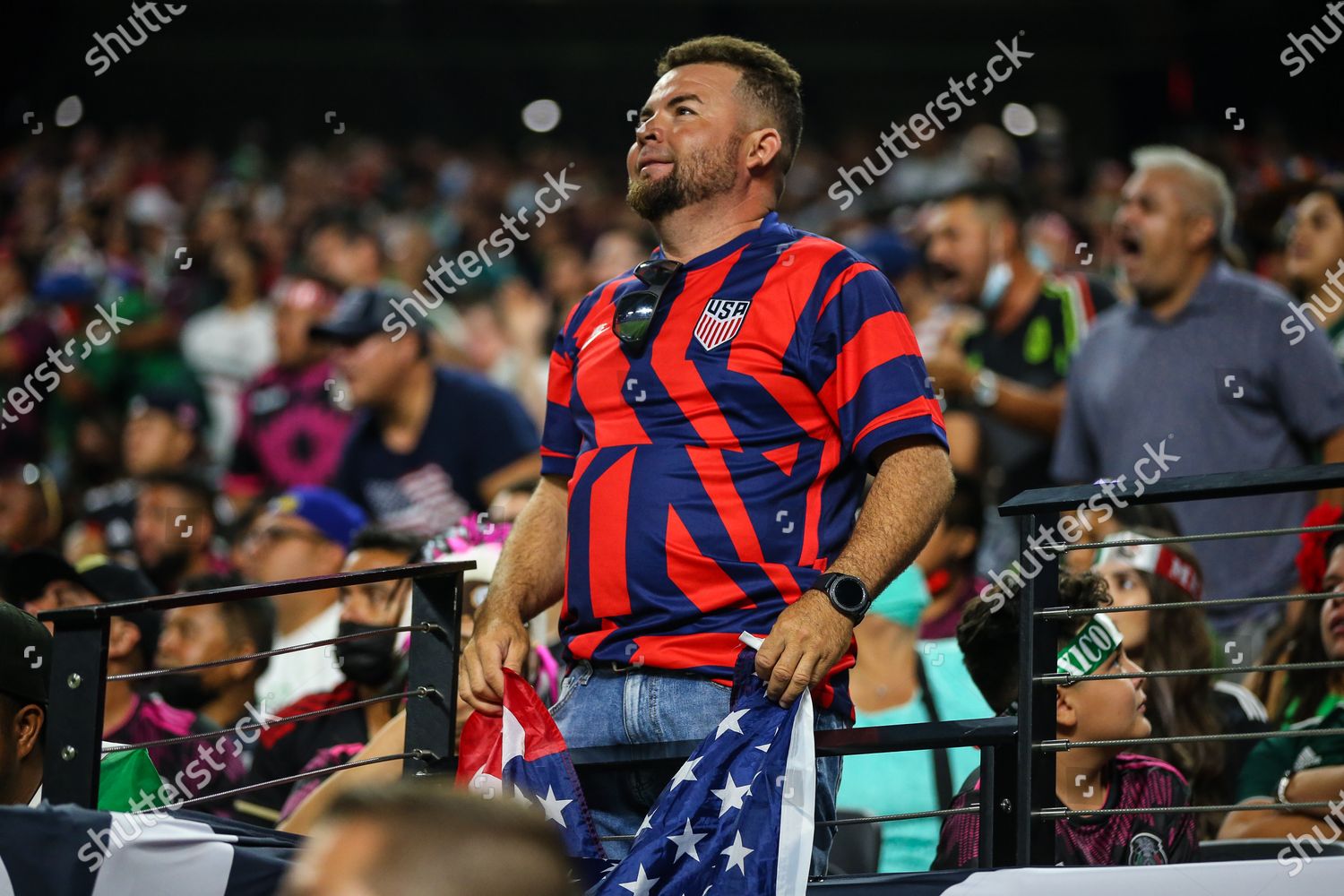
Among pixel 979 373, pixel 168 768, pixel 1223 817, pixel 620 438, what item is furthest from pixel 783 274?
pixel 979 373

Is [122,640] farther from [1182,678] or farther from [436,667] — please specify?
[1182,678]

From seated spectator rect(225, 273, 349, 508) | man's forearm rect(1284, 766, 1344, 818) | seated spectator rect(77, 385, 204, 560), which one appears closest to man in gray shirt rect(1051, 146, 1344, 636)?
man's forearm rect(1284, 766, 1344, 818)

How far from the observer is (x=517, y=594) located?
3.59m

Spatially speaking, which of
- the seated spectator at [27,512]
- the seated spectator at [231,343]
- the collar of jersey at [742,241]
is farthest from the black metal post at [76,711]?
the seated spectator at [231,343]

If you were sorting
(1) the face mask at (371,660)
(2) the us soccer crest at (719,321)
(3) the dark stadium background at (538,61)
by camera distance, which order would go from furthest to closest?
(3) the dark stadium background at (538,61) → (1) the face mask at (371,660) → (2) the us soccer crest at (719,321)

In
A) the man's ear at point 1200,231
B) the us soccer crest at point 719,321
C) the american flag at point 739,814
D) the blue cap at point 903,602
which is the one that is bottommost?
the american flag at point 739,814

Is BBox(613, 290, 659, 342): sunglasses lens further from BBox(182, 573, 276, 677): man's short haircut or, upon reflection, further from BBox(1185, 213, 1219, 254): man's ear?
BBox(1185, 213, 1219, 254): man's ear

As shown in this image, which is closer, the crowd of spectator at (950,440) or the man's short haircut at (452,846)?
the man's short haircut at (452,846)

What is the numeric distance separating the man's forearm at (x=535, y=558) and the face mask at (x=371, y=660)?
4.08 ft

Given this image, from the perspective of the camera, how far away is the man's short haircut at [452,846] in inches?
55.4

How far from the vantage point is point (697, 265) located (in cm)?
355

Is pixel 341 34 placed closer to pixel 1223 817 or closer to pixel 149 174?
pixel 149 174

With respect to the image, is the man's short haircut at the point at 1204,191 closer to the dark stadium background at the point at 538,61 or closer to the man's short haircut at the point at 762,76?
the man's short haircut at the point at 762,76

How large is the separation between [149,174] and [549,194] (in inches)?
150
